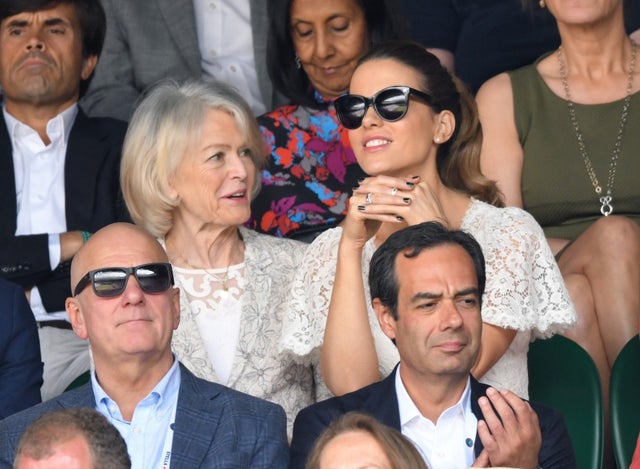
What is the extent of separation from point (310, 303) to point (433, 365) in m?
0.79

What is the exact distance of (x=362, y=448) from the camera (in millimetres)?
3521

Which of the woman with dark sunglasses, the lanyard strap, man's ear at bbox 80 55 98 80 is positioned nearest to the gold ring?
the woman with dark sunglasses

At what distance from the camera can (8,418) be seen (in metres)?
4.24

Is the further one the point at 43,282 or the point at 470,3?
the point at 470,3

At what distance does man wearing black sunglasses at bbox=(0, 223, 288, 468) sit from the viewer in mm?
4184

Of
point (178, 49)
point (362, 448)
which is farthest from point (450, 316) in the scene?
point (178, 49)

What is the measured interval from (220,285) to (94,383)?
2.55 ft

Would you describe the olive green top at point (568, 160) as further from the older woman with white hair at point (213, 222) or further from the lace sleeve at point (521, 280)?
the older woman with white hair at point (213, 222)

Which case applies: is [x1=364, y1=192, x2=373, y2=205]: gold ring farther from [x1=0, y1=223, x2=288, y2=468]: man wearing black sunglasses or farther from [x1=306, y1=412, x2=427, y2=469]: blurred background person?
[x1=306, y1=412, x2=427, y2=469]: blurred background person

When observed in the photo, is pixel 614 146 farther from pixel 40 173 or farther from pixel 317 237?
pixel 40 173

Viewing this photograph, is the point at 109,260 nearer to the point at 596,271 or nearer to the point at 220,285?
the point at 220,285

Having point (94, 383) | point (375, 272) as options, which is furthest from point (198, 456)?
point (375, 272)

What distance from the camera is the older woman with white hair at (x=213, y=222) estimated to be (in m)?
4.92

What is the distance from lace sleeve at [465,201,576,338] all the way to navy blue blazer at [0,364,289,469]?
73 cm
